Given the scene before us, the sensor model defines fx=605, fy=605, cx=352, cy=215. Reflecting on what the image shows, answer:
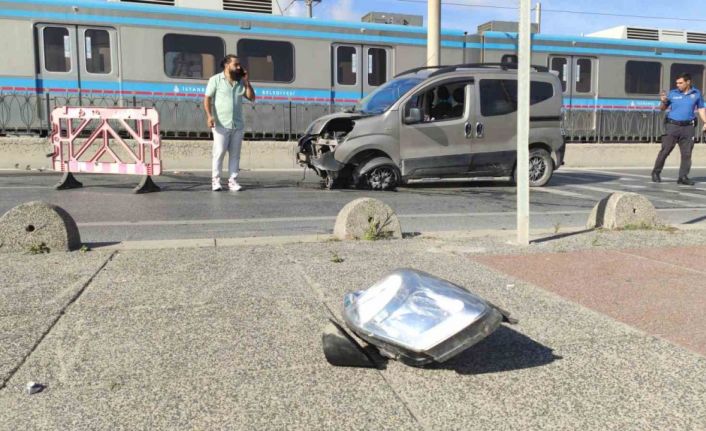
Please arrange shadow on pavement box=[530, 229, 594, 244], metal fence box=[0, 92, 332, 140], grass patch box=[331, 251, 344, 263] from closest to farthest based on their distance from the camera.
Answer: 1. grass patch box=[331, 251, 344, 263]
2. shadow on pavement box=[530, 229, 594, 244]
3. metal fence box=[0, 92, 332, 140]

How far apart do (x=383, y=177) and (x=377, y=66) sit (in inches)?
252

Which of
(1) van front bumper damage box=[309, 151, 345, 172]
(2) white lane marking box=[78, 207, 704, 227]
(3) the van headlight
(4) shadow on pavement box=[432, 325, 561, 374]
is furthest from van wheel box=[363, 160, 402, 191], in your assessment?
(3) the van headlight

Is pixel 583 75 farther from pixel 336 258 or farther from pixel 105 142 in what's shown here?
pixel 336 258

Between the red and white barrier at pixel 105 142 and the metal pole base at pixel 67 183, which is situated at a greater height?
the red and white barrier at pixel 105 142

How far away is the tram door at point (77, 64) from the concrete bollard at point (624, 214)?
11.2m

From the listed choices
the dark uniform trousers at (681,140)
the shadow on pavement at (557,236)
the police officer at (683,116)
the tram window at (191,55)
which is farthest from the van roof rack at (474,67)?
the tram window at (191,55)

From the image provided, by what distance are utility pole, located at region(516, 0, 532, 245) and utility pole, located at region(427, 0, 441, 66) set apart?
871cm

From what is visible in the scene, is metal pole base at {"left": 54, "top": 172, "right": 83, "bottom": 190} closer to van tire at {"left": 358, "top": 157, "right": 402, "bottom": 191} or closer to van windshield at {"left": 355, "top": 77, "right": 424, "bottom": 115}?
van tire at {"left": 358, "top": 157, "right": 402, "bottom": 191}

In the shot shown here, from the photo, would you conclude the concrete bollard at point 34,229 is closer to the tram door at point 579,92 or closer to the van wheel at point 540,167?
the van wheel at point 540,167

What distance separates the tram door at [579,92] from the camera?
17469 millimetres

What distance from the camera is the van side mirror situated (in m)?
9.94

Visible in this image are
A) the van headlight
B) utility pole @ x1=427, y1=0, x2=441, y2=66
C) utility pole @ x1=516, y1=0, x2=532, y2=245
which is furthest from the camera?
utility pole @ x1=427, y1=0, x2=441, y2=66

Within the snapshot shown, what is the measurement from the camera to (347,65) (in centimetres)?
1554

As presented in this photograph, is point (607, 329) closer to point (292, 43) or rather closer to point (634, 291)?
point (634, 291)
